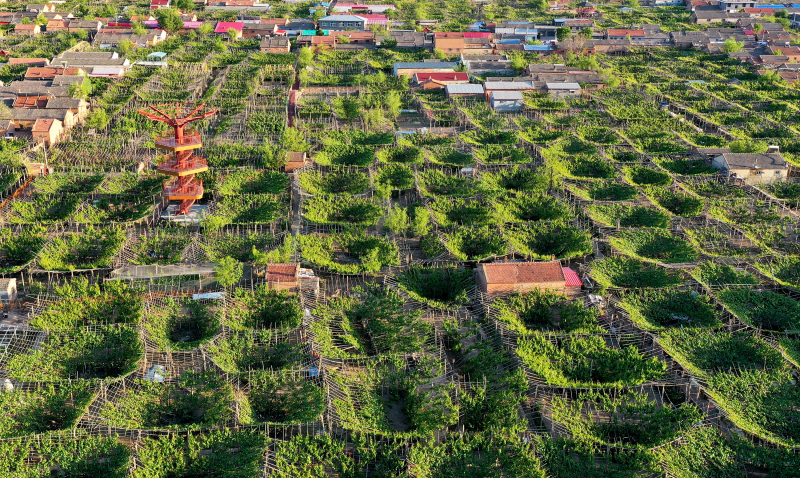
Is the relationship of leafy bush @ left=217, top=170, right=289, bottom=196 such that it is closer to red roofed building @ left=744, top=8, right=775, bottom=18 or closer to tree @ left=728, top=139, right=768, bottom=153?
tree @ left=728, top=139, right=768, bottom=153

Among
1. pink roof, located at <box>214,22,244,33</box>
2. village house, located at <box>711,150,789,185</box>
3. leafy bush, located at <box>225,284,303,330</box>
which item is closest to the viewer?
leafy bush, located at <box>225,284,303,330</box>

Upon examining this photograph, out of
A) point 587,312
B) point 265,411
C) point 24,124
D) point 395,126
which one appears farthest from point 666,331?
point 24,124

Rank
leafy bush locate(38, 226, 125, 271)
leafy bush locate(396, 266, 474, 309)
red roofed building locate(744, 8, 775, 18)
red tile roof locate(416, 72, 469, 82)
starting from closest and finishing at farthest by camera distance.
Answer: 1. leafy bush locate(396, 266, 474, 309)
2. leafy bush locate(38, 226, 125, 271)
3. red tile roof locate(416, 72, 469, 82)
4. red roofed building locate(744, 8, 775, 18)

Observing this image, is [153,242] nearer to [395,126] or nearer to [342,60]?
[395,126]

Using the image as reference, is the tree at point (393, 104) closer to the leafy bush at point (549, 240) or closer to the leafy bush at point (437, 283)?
the leafy bush at point (549, 240)

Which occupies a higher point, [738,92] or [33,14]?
[33,14]

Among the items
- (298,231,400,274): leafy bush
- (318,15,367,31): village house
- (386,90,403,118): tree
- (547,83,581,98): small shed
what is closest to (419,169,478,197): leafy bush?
(298,231,400,274): leafy bush

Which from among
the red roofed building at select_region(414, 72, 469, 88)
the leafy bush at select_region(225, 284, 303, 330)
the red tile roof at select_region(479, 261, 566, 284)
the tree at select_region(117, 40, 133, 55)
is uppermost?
the tree at select_region(117, 40, 133, 55)

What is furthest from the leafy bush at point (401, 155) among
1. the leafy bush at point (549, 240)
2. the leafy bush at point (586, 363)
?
the leafy bush at point (586, 363)
